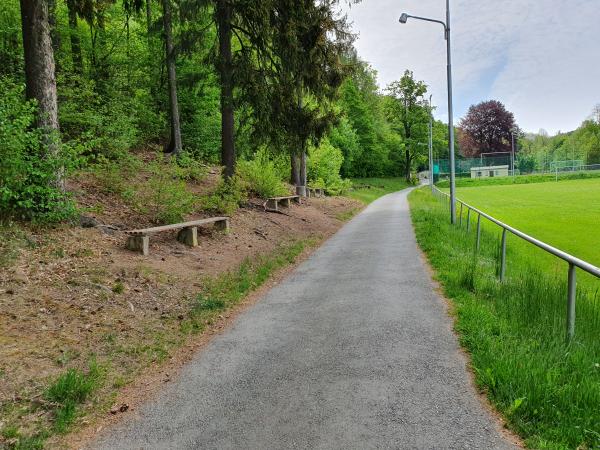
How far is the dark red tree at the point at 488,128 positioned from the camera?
87375mm

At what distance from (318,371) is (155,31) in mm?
15811

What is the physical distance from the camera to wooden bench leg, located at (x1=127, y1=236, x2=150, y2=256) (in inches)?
299

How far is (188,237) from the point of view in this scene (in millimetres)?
9164

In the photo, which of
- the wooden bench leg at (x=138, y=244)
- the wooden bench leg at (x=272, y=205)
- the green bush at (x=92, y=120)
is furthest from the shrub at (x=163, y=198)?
the wooden bench leg at (x=272, y=205)

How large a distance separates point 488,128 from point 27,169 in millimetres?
95130

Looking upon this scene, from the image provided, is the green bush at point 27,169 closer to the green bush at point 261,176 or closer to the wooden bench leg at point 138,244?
the wooden bench leg at point 138,244

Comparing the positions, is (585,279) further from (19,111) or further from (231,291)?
(19,111)

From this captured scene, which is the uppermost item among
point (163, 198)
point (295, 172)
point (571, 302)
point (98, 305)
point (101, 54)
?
point (101, 54)

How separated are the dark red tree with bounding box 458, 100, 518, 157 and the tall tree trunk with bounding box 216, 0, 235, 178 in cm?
8624

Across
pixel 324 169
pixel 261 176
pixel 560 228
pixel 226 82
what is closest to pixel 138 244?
pixel 226 82

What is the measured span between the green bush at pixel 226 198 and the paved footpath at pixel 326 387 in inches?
233

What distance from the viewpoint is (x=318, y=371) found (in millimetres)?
4262

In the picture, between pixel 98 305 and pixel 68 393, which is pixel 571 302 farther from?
pixel 98 305

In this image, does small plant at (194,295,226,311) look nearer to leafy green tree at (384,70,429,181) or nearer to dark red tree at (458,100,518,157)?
leafy green tree at (384,70,429,181)
